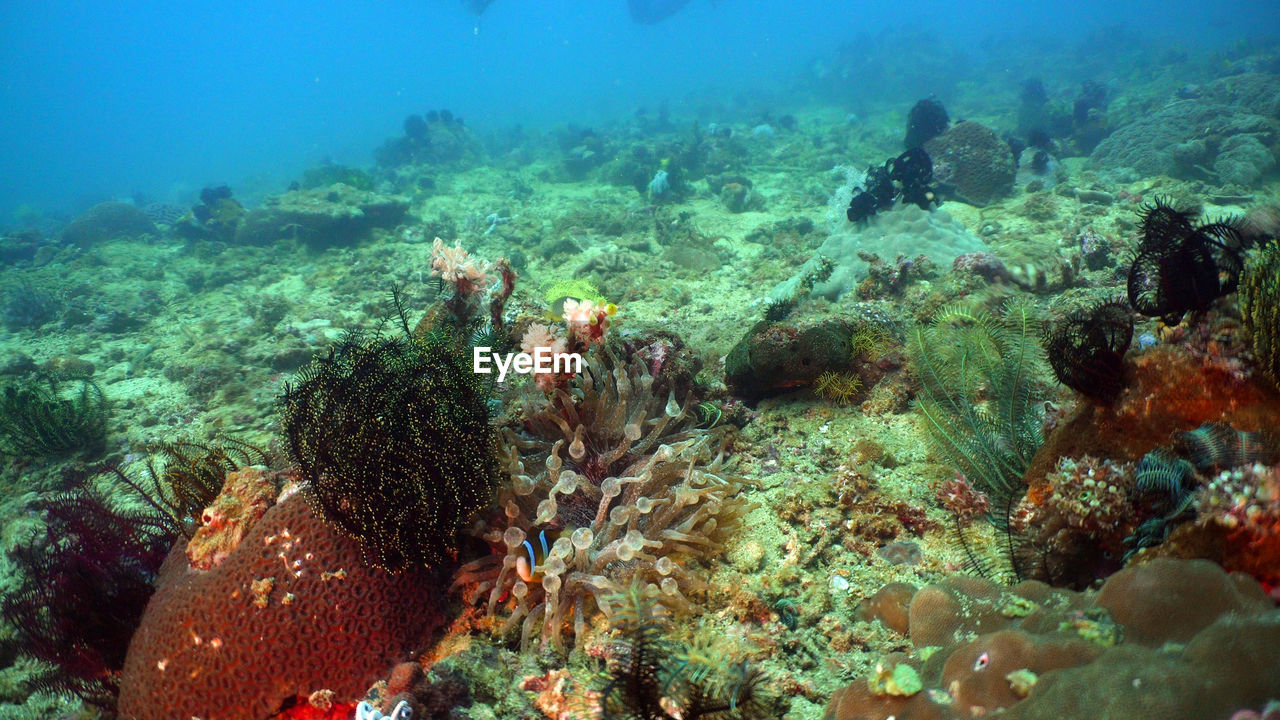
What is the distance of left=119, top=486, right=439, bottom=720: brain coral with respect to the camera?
9.72 ft

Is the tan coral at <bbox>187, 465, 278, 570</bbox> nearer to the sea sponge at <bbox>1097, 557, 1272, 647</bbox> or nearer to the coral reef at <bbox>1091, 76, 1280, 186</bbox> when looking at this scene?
the sea sponge at <bbox>1097, 557, 1272, 647</bbox>

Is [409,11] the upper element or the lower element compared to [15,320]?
upper

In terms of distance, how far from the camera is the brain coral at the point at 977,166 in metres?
13.1

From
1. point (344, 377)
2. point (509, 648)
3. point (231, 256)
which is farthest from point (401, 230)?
point (509, 648)

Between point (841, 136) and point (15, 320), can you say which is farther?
point (841, 136)

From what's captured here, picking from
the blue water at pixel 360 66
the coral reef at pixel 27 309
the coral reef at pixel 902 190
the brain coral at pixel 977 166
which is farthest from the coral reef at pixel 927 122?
the blue water at pixel 360 66

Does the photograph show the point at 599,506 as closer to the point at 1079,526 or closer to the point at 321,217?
the point at 1079,526

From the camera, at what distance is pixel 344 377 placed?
3.61 m

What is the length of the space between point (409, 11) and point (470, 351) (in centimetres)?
18061

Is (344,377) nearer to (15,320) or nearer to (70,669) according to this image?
(70,669)

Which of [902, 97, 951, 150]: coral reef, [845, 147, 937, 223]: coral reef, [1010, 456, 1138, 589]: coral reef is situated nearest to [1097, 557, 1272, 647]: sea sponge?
[1010, 456, 1138, 589]: coral reef

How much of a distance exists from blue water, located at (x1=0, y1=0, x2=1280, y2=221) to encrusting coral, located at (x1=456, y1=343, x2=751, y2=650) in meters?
41.2

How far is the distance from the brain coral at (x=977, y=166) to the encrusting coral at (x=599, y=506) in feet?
40.3

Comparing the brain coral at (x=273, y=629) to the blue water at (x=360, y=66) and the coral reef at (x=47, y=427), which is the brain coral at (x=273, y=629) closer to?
the coral reef at (x=47, y=427)
